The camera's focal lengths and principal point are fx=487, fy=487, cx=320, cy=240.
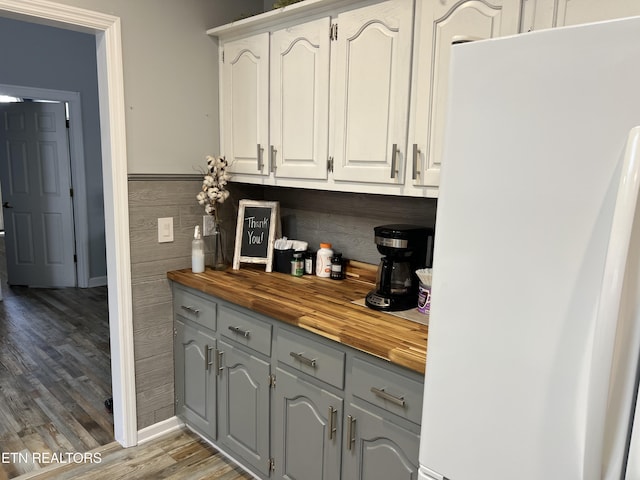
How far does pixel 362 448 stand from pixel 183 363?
1255 millimetres

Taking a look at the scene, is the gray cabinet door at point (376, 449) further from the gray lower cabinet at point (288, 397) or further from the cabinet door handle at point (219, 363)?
the cabinet door handle at point (219, 363)

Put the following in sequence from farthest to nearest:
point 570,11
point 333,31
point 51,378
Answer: point 51,378 < point 333,31 < point 570,11

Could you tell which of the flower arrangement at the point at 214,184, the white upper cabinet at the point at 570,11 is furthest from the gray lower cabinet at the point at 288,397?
the white upper cabinet at the point at 570,11

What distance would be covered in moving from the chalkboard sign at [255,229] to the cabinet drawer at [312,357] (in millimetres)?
733

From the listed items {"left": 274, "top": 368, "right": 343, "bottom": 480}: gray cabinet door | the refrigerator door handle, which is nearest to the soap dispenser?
{"left": 274, "top": 368, "right": 343, "bottom": 480}: gray cabinet door

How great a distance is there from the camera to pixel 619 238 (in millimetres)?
778

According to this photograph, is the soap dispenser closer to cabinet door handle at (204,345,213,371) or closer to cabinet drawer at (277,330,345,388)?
cabinet door handle at (204,345,213,371)

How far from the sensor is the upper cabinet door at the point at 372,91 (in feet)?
5.91

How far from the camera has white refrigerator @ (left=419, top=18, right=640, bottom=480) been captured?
32.2 inches

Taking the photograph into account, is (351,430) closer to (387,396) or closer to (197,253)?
(387,396)

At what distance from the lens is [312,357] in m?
1.83

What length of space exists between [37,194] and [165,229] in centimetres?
367

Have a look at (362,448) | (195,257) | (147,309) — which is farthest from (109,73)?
(362,448)

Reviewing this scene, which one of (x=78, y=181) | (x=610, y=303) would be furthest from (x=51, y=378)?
(x=610, y=303)
